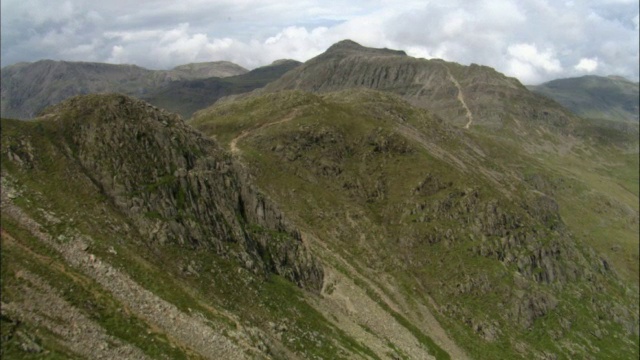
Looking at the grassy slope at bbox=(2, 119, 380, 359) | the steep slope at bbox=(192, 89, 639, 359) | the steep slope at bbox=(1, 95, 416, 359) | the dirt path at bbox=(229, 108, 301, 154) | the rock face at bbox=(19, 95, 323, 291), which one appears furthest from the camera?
the dirt path at bbox=(229, 108, 301, 154)

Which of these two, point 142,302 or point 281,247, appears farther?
point 281,247

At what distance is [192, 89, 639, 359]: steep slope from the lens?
91.2m

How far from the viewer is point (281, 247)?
80375 millimetres

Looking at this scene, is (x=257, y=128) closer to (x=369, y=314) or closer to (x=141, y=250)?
(x=369, y=314)

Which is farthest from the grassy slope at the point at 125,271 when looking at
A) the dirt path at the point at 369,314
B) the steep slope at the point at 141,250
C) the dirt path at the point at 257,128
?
the dirt path at the point at 257,128

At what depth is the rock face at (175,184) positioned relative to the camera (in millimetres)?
62531

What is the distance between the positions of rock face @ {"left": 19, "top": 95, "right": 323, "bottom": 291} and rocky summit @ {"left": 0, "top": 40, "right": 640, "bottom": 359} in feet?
0.85

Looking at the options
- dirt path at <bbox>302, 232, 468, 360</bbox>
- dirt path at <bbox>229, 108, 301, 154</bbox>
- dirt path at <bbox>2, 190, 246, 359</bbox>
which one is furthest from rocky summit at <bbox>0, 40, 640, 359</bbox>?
dirt path at <bbox>229, 108, 301, 154</bbox>

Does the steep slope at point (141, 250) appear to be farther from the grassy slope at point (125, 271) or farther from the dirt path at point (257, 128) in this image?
the dirt path at point (257, 128)

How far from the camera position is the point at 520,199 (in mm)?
137250

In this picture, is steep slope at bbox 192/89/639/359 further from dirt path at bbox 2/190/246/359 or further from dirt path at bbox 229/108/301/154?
dirt path at bbox 2/190/246/359

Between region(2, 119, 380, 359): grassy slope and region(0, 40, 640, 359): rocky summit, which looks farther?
region(0, 40, 640, 359): rocky summit

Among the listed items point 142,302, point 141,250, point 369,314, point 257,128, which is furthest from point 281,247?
point 257,128

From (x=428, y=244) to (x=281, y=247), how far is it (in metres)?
46.1
